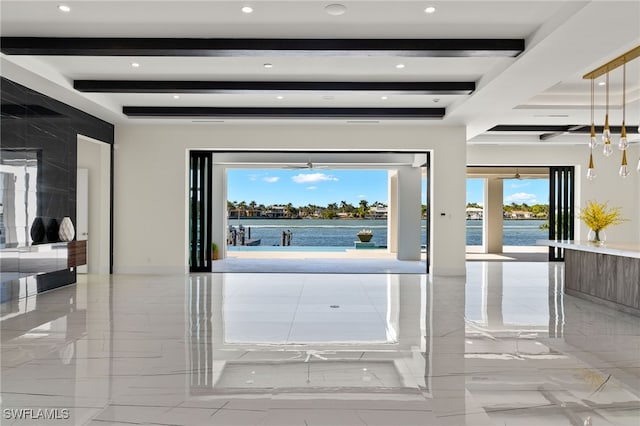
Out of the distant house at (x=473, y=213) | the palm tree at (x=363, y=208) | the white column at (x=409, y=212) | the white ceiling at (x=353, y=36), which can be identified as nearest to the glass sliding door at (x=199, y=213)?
the white ceiling at (x=353, y=36)

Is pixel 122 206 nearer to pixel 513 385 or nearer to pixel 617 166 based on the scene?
pixel 513 385

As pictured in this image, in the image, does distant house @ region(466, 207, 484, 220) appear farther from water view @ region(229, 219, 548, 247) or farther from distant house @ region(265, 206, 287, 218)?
distant house @ region(265, 206, 287, 218)

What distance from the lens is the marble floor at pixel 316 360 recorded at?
297cm

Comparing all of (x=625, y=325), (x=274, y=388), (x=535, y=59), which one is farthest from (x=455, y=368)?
(x=535, y=59)

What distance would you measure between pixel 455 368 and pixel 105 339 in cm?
327

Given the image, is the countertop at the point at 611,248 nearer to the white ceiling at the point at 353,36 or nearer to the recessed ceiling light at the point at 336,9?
the white ceiling at the point at 353,36

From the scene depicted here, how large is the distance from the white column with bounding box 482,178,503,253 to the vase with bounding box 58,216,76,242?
12423mm

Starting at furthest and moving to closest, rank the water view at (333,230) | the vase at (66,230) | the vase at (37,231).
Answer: the water view at (333,230), the vase at (66,230), the vase at (37,231)

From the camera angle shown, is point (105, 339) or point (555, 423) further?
point (105, 339)

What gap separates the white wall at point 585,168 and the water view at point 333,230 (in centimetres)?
1566

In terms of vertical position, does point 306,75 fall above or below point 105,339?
above

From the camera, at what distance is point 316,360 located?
13.0 feet

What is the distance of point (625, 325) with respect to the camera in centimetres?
535

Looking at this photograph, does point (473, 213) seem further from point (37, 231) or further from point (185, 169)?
point (37, 231)
